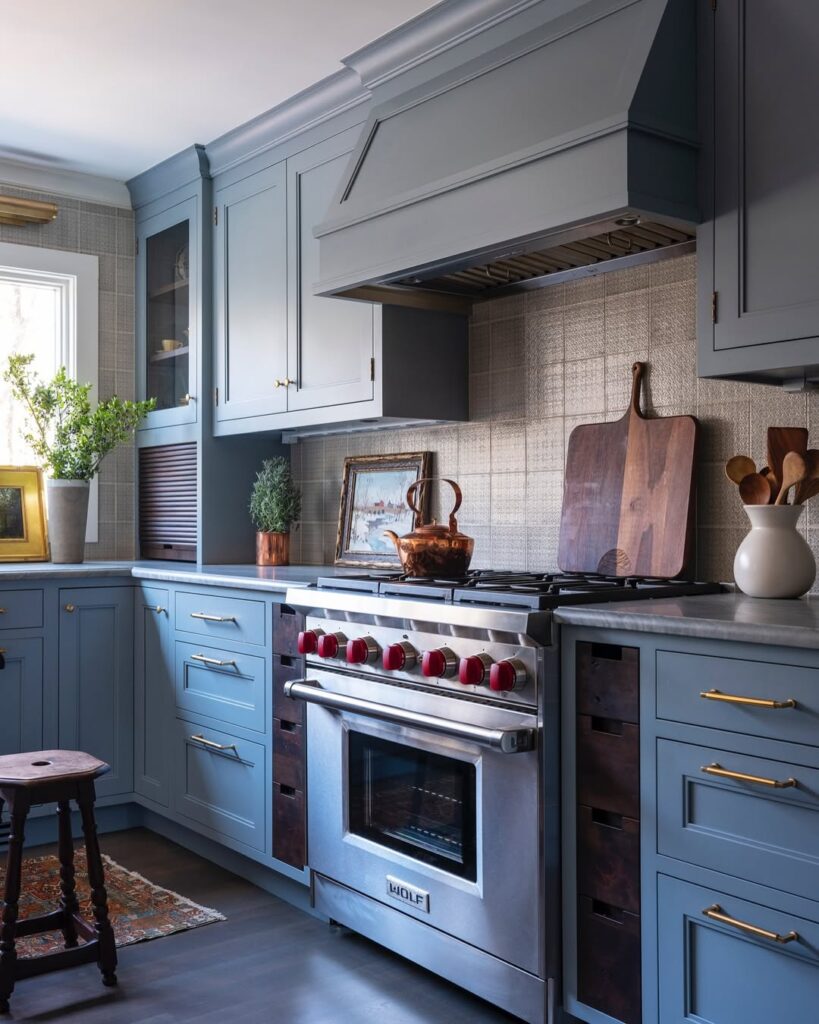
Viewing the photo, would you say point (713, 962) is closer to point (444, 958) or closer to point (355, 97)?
point (444, 958)

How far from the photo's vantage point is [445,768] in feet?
7.63

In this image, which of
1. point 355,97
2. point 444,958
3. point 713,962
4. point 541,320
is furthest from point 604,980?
point 355,97

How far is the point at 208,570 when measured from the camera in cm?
353

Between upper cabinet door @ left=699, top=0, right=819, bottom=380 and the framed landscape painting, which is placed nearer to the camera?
upper cabinet door @ left=699, top=0, right=819, bottom=380

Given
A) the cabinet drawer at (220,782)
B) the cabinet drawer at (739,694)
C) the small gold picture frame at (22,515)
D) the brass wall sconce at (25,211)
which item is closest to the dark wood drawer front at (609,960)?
the cabinet drawer at (739,694)

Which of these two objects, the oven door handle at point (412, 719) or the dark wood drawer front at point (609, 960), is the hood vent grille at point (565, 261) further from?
the dark wood drawer front at point (609, 960)

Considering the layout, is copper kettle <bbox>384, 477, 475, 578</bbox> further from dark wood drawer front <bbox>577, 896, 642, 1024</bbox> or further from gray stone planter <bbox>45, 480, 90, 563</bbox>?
gray stone planter <bbox>45, 480, 90, 563</bbox>

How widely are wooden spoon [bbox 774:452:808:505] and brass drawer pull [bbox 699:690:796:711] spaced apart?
59 cm

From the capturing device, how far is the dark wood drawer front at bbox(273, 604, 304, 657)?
2.86m

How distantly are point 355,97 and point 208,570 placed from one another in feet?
5.16

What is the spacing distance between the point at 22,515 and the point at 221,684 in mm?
1355

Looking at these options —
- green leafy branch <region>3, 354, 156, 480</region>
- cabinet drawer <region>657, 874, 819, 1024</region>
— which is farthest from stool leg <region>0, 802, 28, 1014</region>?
green leafy branch <region>3, 354, 156, 480</region>

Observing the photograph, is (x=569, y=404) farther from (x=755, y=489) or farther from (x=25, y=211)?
(x=25, y=211)

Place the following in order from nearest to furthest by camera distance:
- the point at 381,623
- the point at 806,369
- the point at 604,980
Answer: the point at 604,980 < the point at 806,369 < the point at 381,623
